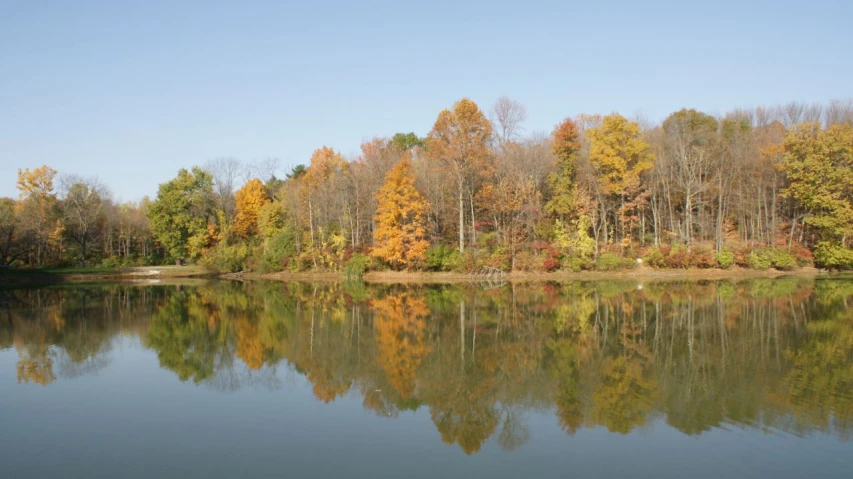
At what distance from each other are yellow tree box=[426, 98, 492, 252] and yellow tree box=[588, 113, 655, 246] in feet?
29.5

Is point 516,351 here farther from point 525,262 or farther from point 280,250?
point 280,250

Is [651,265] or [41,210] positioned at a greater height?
[41,210]

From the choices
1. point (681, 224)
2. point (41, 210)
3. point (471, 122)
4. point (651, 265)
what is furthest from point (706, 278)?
point (41, 210)

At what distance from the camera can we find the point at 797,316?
21078 mm

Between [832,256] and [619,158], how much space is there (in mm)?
15841

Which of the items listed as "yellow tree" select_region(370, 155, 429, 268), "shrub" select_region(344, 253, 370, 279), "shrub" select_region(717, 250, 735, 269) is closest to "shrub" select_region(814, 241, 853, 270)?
"shrub" select_region(717, 250, 735, 269)

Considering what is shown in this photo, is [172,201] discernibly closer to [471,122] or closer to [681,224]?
[471,122]

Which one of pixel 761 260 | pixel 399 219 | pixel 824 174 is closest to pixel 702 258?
pixel 761 260

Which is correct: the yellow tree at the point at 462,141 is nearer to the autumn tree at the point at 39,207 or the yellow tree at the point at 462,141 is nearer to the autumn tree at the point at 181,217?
the autumn tree at the point at 181,217

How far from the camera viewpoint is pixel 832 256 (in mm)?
38375

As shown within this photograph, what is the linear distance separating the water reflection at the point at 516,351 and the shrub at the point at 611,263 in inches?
363

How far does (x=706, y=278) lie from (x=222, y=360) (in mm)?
33387

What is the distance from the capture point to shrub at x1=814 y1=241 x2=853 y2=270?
3788 cm

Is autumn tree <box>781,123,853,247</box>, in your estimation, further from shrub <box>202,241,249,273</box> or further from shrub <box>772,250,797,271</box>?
shrub <box>202,241,249,273</box>
